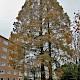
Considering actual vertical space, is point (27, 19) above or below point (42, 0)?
below

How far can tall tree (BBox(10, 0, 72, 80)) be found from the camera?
15969mm

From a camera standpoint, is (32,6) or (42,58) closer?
(42,58)

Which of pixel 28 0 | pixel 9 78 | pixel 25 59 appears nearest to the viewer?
pixel 25 59

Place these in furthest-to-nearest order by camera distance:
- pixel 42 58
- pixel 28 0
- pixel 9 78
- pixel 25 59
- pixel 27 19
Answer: pixel 9 78 < pixel 28 0 < pixel 27 19 < pixel 25 59 < pixel 42 58

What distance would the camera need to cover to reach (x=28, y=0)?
60.5 ft

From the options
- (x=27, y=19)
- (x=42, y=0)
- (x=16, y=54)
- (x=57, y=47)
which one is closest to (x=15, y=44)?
(x=16, y=54)

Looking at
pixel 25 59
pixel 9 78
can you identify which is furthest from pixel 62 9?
pixel 9 78

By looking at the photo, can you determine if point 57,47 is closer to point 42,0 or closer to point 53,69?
point 53,69

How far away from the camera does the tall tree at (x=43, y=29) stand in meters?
16.0

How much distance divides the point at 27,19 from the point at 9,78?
5102 cm

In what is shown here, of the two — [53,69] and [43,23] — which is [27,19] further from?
[53,69]

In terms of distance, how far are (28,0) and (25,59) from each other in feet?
18.1

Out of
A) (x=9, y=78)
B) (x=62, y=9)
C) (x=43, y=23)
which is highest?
(x=62, y=9)

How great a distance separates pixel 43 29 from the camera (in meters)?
16.6
